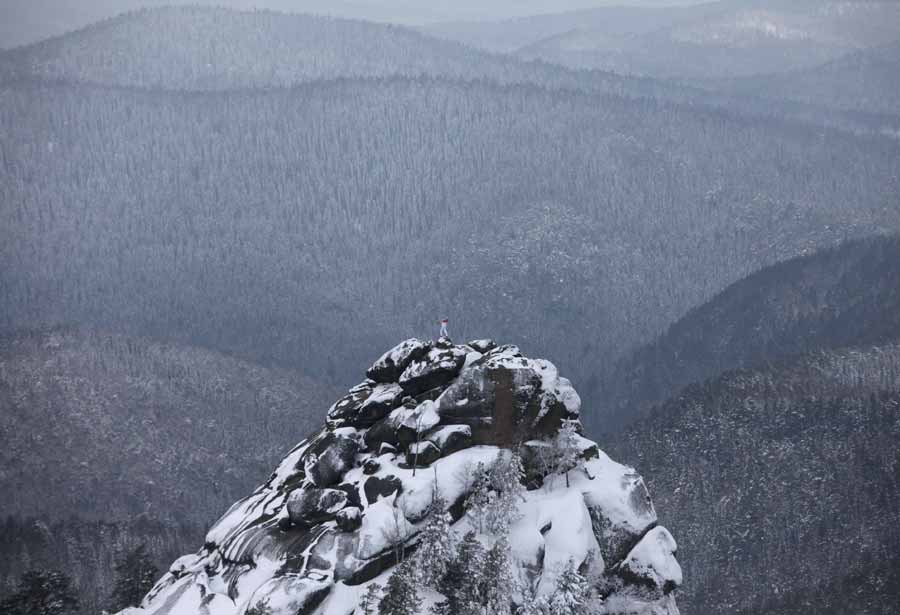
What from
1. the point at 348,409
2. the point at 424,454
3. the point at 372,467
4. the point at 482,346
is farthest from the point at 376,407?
the point at 482,346

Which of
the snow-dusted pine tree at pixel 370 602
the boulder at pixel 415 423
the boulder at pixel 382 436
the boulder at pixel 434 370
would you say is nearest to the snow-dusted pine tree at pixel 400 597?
the snow-dusted pine tree at pixel 370 602

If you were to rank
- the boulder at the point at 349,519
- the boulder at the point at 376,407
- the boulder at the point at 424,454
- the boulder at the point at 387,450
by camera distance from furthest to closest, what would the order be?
the boulder at the point at 376,407 < the boulder at the point at 387,450 < the boulder at the point at 424,454 < the boulder at the point at 349,519

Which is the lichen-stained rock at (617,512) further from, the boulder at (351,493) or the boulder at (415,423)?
the boulder at (351,493)

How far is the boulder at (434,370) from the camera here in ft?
299

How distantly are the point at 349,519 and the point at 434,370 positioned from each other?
14.0 meters

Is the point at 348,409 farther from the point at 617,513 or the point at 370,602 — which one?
the point at 617,513

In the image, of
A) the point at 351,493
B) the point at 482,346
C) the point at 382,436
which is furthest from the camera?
the point at 482,346

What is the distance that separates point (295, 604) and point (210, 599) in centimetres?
940

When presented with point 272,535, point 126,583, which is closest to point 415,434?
point 272,535

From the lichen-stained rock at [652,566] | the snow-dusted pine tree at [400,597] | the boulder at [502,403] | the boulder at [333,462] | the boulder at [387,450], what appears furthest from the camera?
the boulder at [502,403]

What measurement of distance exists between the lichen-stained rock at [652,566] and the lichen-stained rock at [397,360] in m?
22.0

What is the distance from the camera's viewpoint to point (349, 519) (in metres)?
82.7

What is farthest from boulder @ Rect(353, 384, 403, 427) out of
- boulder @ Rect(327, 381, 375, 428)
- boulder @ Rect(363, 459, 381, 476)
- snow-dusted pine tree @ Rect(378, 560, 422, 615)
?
snow-dusted pine tree @ Rect(378, 560, 422, 615)

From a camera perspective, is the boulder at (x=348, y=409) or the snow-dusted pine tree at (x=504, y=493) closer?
the snow-dusted pine tree at (x=504, y=493)
